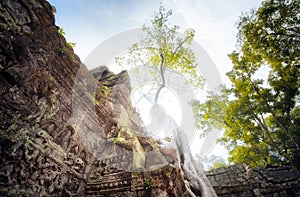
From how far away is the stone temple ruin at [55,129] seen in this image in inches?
89.2

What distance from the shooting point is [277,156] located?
37.9 feet

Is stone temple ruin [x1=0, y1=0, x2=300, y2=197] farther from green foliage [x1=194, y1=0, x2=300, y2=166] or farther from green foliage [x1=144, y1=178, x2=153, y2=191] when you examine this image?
green foliage [x1=194, y1=0, x2=300, y2=166]

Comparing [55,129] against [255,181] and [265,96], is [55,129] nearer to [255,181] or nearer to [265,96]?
[255,181]

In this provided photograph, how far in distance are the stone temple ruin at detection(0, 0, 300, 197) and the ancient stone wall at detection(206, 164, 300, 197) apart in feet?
11.3

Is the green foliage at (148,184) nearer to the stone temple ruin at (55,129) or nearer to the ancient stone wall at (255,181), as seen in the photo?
the stone temple ruin at (55,129)

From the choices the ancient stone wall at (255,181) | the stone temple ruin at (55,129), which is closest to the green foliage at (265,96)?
the ancient stone wall at (255,181)

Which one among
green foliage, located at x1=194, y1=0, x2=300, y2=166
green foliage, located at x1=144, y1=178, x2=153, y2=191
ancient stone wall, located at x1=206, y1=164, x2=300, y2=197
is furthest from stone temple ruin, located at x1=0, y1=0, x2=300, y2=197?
green foliage, located at x1=194, y1=0, x2=300, y2=166

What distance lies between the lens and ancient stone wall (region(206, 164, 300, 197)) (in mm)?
5410

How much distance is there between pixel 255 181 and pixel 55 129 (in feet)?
23.2

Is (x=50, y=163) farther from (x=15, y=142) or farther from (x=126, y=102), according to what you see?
(x=126, y=102)

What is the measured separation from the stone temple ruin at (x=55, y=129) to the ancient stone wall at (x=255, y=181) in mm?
3444

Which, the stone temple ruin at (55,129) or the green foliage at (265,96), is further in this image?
the green foliage at (265,96)

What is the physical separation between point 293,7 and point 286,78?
4236mm

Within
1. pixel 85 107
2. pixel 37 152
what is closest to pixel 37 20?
pixel 85 107
